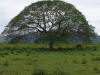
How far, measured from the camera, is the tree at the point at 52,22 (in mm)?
37875

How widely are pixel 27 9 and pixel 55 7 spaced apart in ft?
13.5

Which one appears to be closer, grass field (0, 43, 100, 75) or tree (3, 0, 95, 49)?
grass field (0, 43, 100, 75)

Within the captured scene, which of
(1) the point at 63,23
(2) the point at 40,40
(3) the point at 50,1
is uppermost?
(3) the point at 50,1

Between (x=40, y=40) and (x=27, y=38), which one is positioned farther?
(x=27, y=38)

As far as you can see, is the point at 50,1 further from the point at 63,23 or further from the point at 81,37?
the point at 81,37

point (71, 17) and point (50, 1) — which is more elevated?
point (50, 1)

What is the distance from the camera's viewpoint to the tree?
124ft

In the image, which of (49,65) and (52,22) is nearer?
(49,65)

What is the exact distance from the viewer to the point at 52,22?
38.6 meters

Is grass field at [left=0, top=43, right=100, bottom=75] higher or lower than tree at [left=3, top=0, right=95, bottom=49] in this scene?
lower

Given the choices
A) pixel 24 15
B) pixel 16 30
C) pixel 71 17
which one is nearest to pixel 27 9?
pixel 24 15

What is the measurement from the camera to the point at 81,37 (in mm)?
38594

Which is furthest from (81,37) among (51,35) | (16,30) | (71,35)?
(16,30)

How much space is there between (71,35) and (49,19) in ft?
13.1
